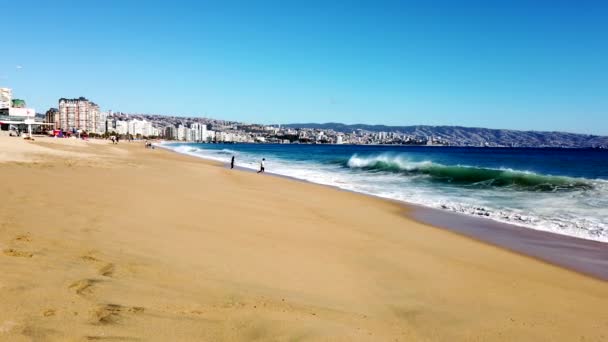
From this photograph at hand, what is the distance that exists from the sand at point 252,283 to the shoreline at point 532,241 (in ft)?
1.83

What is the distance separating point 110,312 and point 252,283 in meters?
1.62

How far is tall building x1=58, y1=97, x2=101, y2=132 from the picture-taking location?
16375 centimetres

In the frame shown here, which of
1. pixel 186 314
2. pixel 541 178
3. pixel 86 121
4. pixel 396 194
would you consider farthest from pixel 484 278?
pixel 86 121

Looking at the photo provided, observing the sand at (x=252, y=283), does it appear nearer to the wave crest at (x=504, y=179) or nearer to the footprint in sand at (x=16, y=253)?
the footprint in sand at (x=16, y=253)

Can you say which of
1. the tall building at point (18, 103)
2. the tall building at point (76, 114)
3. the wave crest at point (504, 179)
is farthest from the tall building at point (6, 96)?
the wave crest at point (504, 179)

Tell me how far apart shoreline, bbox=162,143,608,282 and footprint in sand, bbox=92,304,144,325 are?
21.9 feet

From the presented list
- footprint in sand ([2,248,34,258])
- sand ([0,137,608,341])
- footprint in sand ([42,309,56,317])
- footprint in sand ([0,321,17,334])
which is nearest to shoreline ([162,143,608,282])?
sand ([0,137,608,341])

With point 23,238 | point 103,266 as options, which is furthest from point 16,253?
point 103,266

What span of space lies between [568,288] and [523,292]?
0.92m

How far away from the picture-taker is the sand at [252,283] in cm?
318

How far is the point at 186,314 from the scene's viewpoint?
3334 mm

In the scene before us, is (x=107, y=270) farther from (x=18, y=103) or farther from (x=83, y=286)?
(x=18, y=103)

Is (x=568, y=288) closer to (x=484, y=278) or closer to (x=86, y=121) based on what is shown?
(x=484, y=278)

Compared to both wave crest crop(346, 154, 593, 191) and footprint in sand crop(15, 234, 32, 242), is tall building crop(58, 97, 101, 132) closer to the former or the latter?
wave crest crop(346, 154, 593, 191)
